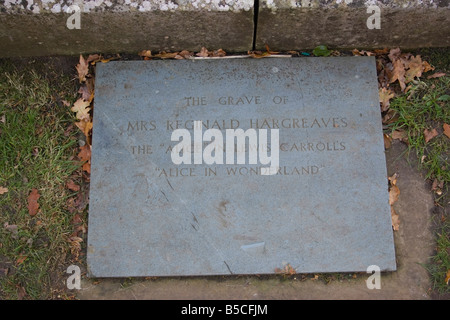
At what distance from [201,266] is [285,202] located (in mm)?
652

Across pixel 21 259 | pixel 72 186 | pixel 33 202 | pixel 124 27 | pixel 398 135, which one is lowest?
pixel 21 259

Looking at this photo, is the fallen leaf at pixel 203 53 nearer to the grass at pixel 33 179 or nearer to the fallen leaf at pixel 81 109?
the fallen leaf at pixel 81 109

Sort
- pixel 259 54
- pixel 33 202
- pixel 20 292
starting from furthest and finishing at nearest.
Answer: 1. pixel 259 54
2. pixel 33 202
3. pixel 20 292

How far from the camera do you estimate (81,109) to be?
2.78 metres

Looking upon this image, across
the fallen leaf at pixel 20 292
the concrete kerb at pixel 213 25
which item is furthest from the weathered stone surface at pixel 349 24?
the fallen leaf at pixel 20 292

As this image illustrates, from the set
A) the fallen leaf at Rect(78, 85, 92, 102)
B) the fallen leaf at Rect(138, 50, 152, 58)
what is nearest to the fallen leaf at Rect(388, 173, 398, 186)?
the fallen leaf at Rect(138, 50, 152, 58)

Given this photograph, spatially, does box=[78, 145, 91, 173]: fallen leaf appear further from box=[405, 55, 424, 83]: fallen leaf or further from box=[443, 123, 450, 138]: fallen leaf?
box=[443, 123, 450, 138]: fallen leaf

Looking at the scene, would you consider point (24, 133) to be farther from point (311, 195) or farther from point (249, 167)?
point (311, 195)

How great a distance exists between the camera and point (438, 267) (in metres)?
2.55

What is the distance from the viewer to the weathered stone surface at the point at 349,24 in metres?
2.47

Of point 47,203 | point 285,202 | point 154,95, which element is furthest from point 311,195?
point 47,203

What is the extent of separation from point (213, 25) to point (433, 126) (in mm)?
1627

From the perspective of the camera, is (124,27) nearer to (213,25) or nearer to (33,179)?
(213,25)

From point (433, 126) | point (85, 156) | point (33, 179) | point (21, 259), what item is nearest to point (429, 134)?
point (433, 126)
